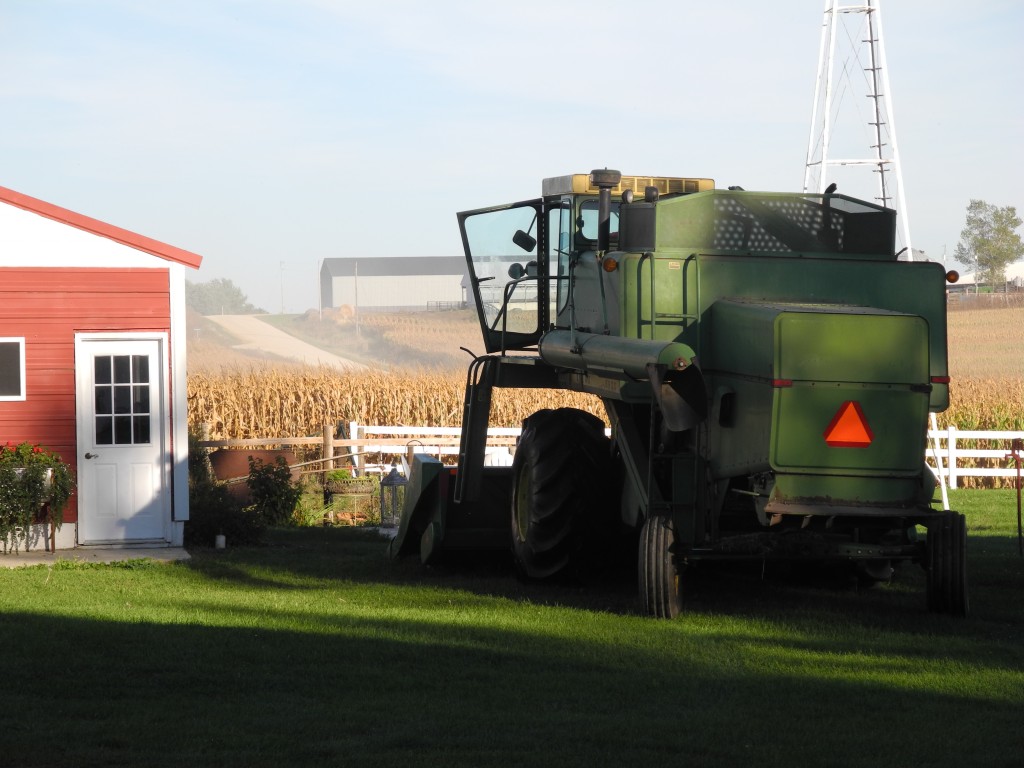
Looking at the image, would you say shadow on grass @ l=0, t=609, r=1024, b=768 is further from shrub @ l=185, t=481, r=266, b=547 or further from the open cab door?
shrub @ l=185, t=481, r=266, b=547

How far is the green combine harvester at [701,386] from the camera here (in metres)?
8.80

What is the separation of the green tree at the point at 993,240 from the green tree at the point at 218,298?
78.2m

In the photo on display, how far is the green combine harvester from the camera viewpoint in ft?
28.9

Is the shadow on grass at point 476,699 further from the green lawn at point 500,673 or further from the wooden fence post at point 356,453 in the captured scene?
the wooden fence post at point 356,453

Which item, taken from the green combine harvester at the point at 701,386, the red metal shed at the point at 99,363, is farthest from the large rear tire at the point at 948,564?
the red metal shed at the point at 99,363

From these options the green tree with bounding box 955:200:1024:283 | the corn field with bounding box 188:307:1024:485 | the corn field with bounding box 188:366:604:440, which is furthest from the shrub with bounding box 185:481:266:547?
the green tree with bounding box 955:200:1024:283

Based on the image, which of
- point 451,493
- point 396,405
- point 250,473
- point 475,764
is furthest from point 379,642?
point 396,405

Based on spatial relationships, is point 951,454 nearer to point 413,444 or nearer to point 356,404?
point 413,444

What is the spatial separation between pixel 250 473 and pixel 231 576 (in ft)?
16.3

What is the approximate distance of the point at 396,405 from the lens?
89.1 ft

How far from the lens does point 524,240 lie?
11.9 meters

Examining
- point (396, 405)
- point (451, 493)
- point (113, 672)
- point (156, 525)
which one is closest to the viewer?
point (113, 672)

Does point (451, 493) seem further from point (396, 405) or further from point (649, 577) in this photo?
point (396, 405)

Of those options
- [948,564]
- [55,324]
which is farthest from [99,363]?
[948,564]
